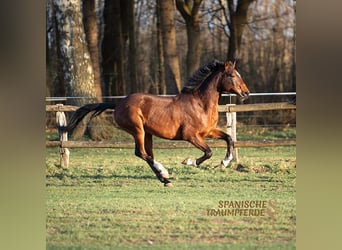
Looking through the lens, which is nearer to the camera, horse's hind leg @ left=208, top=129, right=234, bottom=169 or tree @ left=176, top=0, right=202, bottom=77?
horse's hind leg @ left=208, top=129, right=234, bottom=169

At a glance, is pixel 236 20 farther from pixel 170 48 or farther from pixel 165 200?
pixel 165 200

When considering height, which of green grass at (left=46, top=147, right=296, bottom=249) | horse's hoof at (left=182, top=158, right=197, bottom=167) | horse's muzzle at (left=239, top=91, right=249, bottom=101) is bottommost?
green grass at (left=46, top=147, right=296, bottom=249)

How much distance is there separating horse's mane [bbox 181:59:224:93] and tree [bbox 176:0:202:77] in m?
0.08

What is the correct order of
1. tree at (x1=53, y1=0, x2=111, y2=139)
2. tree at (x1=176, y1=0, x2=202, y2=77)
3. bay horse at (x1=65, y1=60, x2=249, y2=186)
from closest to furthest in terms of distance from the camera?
bay horse at (x1=65, y1=60, x2=249, y2=186) < tree at (x1=176, y1=0, x2=202, y2=77) < tree at (x1=53, y1=0, x2=111, y2=139)

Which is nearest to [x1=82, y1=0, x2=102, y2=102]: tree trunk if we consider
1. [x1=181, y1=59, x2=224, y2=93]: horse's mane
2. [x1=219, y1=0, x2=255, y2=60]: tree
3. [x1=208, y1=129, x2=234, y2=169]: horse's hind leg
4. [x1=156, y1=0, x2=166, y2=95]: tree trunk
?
[x1=156, y1=0, x2=166, y2=95]: tree trunk

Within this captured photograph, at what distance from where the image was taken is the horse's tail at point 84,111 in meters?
8.42

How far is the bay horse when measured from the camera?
8.25 meters

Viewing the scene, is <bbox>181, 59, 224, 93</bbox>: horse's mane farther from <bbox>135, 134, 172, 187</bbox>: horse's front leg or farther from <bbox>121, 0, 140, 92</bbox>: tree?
<bbox>135, 134, 172, 187</bbox>: horse's front leg

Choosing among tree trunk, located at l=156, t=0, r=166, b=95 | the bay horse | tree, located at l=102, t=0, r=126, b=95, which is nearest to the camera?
the bay horse

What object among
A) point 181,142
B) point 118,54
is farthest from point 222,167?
point 118,54

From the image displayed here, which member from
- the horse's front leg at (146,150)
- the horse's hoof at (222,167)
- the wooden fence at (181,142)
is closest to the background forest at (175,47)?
the wooden fence at (181,142)
